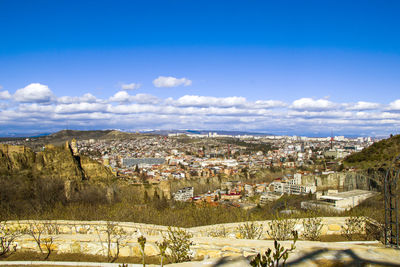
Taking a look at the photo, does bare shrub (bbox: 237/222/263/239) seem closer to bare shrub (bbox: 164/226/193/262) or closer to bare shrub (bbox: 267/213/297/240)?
bare shrub (bbox: 267/213/297/240)

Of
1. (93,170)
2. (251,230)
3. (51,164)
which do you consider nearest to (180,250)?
(251,230)

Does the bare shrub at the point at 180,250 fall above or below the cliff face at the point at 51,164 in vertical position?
above

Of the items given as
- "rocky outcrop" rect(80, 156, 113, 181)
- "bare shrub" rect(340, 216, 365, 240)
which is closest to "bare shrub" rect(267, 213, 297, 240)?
"bare shrub" rect(340, 216, 365, 240)

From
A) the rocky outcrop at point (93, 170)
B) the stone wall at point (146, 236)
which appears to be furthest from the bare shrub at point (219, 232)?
the rocky outcrop at point (93, 170)

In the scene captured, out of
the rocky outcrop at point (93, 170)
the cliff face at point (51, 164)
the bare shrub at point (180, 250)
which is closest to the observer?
the bare shrub at point (180, 250)

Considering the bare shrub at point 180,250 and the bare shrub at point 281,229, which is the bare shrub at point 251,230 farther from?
the bare shrub at point 180,250

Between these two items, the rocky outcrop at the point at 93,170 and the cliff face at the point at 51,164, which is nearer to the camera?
the cliff face at the point at 51,164

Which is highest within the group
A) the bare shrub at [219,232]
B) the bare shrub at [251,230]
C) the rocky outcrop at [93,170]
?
the bare shrub at [251,230]
